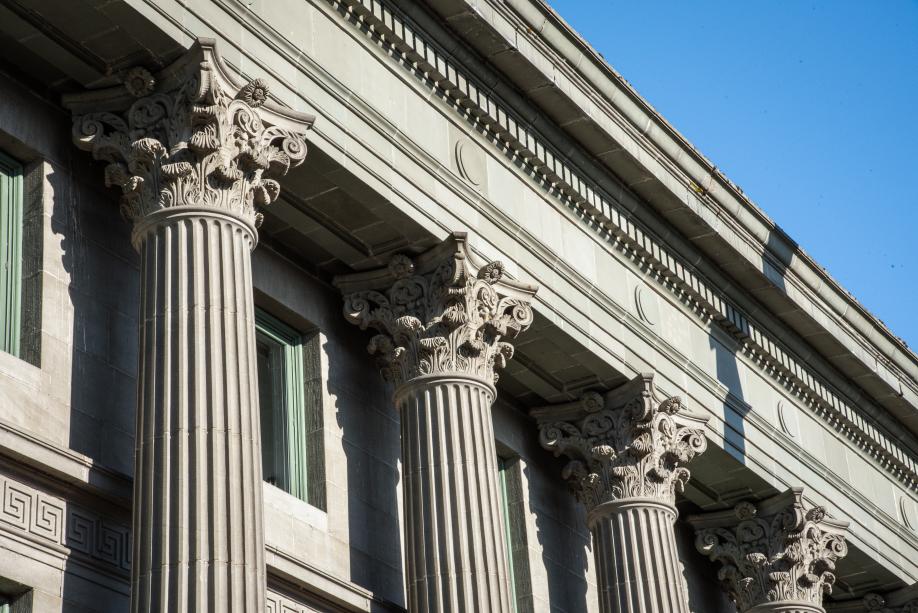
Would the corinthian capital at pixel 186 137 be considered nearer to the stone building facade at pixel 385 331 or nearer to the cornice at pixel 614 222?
the stone building facade at pixel 385 331

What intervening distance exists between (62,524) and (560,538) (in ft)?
39.2

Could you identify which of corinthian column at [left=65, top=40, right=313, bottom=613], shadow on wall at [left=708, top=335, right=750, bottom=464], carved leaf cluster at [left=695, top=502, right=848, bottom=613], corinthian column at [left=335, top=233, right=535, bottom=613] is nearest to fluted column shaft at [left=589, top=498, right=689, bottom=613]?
shadow on wall at [left=708, top=335, right=750, bottom=464]

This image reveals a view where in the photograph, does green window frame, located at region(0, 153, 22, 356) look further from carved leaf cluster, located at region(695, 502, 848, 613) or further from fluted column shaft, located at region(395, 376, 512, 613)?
carved leaf cluster, located at region(695, 502, 848, 613)

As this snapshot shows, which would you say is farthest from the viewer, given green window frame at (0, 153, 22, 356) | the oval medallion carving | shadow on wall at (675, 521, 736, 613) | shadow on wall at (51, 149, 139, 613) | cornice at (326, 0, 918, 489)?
shadow on wall at (675, 521, 736, 613)

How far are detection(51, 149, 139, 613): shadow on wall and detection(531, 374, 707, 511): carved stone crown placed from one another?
31.7ft

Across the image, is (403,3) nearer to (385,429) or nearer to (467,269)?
(467,269)

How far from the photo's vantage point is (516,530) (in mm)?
28188

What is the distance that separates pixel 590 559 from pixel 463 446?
22.2ft

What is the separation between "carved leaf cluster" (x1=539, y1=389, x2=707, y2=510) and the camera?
92.5 ft

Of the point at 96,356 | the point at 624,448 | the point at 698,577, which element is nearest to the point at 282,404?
the point at 96,356

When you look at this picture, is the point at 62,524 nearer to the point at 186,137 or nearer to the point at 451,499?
the point at 186,137

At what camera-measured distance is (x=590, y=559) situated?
29.8m

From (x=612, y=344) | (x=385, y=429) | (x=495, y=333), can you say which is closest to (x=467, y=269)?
(x=495, y=333)

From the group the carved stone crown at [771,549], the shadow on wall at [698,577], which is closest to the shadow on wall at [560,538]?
the shadow on wall at [698,577]
